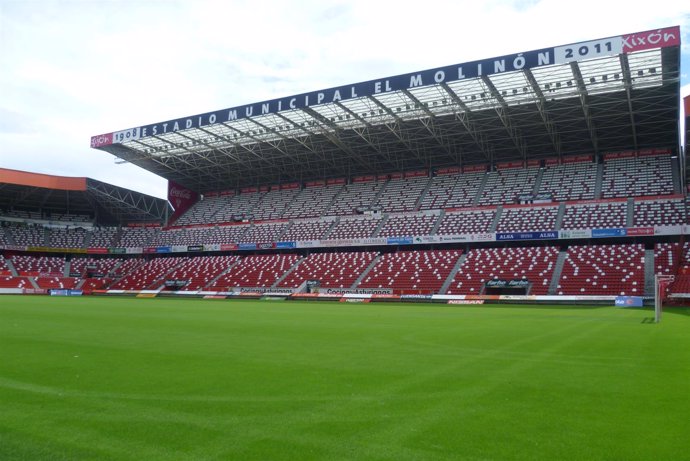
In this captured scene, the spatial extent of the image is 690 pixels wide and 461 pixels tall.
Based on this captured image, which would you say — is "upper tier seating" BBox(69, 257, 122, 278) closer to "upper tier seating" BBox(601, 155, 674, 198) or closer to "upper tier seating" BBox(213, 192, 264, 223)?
"upper tier seating" BBox(213, 192, 264, 223)

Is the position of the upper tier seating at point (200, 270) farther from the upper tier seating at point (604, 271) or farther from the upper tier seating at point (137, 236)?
the upper tier seating at point (604, 271)

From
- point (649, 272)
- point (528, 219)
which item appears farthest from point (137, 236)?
point (649, 272)

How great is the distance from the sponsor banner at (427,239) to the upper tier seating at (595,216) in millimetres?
11787

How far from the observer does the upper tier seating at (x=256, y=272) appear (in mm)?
54719

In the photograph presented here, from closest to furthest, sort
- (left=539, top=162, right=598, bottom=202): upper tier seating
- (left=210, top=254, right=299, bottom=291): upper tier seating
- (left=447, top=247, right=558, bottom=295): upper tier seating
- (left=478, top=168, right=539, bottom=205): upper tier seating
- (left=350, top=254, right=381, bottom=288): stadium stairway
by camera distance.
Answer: (left=447, top=247, right=558, bottom=295): upper tier seating
(left=539, top=162, right=598, bottom=202): upper tier seating
(left=350, top=254, right=381, bottom=288): stadium stairway
(left=478, top=168, right=539, bottom=205): upper tier seating
(left=210, top=254, right=299, bottom=291): upper tier seating

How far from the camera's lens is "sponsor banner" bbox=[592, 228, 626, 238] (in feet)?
138

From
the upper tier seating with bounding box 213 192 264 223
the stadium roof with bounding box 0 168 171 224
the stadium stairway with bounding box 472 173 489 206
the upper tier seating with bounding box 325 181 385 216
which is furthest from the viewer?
the upper tier seating with bounding box 213 192 264 223

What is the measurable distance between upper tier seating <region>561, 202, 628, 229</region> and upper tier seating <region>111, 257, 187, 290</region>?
46.5m

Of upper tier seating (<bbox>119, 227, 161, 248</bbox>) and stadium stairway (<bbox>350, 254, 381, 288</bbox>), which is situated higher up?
upper tier seating (<bbox>119, 227, 161, 248</bbox>)

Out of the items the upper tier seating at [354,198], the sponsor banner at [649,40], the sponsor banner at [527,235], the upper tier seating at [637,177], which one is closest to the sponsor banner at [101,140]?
the upper tier seating at [354,198]

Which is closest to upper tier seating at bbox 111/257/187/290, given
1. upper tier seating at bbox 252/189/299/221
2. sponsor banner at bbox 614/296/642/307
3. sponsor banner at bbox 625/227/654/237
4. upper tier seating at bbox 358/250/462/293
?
upper tier seating at bbox 252/189/299/221

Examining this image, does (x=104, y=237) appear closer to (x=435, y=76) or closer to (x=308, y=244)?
(x=308, y=244)

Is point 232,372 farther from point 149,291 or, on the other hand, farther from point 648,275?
point 149,291

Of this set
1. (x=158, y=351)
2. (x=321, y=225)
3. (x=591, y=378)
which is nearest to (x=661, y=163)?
(x=321, y=225)
